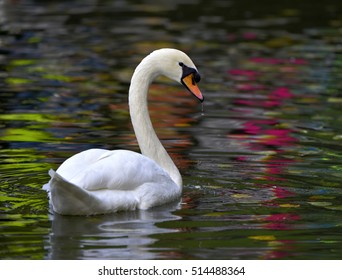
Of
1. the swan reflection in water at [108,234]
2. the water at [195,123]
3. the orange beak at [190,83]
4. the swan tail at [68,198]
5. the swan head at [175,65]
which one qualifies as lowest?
the water at [195,123]

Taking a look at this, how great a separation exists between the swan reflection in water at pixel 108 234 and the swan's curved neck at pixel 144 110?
647 mm

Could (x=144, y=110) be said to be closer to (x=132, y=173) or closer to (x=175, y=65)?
(x=175, y=65)

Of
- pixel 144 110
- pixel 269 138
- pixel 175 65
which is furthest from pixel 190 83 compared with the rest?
pixel 269 138

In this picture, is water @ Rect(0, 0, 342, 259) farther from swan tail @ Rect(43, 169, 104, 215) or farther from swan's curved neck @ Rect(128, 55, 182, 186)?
swan's curved neck @ Rect(128, 55, 182, 186)

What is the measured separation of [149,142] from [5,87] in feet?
18.4

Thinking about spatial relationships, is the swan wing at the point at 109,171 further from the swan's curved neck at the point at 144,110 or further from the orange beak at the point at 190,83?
the orange beak at the point at 190,83

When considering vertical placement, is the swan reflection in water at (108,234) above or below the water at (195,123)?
above

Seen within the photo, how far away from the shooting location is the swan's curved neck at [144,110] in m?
8.71

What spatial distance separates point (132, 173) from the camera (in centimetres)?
791

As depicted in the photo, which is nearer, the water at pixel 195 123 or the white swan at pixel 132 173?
the water at pixel 195 123

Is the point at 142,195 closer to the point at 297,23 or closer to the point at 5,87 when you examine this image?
the point at 5,87

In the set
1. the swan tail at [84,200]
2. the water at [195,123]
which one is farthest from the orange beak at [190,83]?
the swan tail at [84,200]

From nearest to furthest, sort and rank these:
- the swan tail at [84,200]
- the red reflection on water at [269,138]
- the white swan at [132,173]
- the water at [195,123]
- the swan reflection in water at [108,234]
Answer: the swan reflection in water at [108,234] → the water at [195,123] → the swan tail at [84,200] → the white swan at [132,173] → the red reflection on water at [269,138]

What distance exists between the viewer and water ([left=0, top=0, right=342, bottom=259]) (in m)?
7.26
